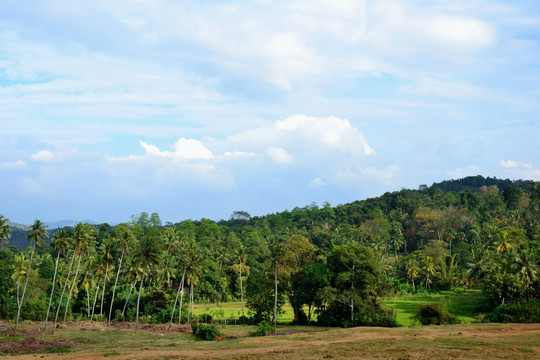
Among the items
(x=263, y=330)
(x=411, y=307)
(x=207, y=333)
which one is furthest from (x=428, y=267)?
(x=207, y=333)

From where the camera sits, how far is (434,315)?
60.0m

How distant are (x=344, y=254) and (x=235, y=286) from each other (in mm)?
57217

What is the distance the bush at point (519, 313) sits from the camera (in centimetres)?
5397

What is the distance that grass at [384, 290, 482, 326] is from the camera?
7150 cm

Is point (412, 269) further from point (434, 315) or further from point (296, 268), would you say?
point (434, 315)

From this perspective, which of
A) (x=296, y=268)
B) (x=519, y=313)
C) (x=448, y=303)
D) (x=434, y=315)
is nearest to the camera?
(x=519, y=313)

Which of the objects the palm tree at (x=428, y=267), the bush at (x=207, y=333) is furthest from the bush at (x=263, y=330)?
the palm tree at (x=428, y=267)

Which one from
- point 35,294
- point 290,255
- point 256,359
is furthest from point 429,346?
point 35,294

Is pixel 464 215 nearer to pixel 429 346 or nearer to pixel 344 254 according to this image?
pixel 344 254

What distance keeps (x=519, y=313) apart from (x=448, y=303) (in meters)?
21.0

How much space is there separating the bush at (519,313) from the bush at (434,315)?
4.61 meters

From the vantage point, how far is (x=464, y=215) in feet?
506

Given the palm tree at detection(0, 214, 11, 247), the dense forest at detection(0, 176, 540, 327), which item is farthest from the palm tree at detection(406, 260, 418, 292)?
the palm tree at detection(0, 214, 11, 247)

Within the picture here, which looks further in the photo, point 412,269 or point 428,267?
point 412,269
